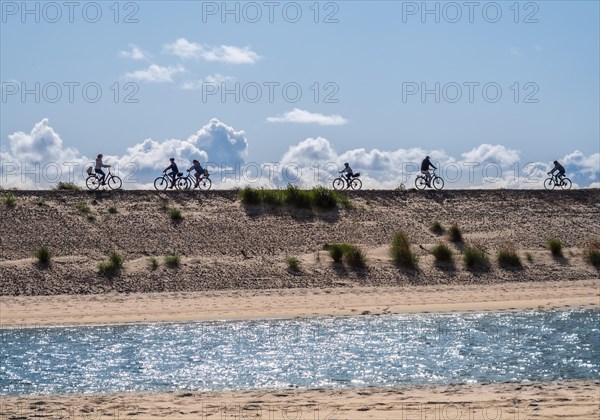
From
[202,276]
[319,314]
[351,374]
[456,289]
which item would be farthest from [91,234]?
[351,374]

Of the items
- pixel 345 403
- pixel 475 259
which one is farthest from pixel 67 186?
pixel 345 403

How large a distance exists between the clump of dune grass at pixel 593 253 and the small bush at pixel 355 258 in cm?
740

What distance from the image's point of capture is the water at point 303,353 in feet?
54.9

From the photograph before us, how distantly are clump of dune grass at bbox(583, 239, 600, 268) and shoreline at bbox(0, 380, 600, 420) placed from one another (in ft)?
50.9

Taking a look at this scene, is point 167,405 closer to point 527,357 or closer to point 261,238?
point 527,357

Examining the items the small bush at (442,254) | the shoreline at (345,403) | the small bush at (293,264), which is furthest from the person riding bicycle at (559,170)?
the shoreline at (345,403)

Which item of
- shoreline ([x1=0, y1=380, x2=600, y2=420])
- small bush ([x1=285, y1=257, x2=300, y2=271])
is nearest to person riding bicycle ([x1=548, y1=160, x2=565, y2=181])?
small bush ([x1=285, y1=257, x2=300, y2=271])

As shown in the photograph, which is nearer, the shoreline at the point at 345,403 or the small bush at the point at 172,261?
the shoreline at the point at 345,403

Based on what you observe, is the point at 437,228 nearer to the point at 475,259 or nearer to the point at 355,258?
the point at 475,259

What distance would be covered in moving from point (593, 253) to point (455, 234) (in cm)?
A: 435

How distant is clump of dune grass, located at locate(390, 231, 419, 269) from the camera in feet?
96.3

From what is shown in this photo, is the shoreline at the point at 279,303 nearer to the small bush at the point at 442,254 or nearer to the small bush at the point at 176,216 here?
the small bush at the point at 442,254

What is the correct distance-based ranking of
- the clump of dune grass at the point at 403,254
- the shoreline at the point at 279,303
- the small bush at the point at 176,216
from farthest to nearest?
the small bush at the point at 176,216 < the clump of dune grass at the point at 403,254 < the shoreline at the point at 279,303

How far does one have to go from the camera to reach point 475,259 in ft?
98.1
